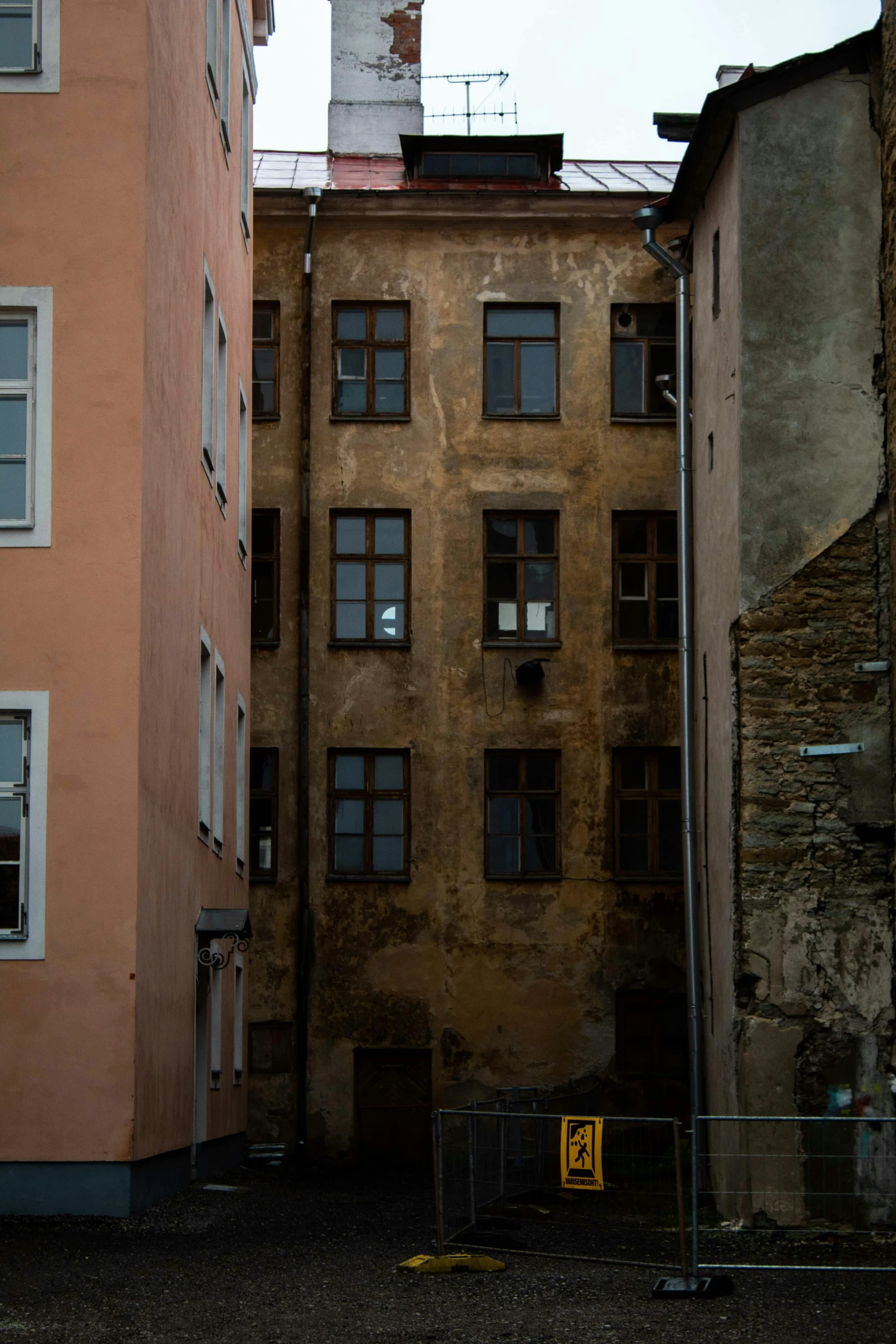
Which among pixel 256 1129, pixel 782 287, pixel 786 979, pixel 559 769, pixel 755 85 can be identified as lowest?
pixel 256 1129

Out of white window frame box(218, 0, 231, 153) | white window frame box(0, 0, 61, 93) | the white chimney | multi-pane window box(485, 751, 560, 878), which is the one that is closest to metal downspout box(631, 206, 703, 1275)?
white window frame box(218, 0, 231, 153)

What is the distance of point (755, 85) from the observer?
63.2 ft

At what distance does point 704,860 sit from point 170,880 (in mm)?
7454

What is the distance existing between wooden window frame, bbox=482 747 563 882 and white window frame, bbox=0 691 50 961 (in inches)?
564

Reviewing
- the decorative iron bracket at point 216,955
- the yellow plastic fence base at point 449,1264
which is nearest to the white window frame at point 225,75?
the decorative iron bracket at point 216,955

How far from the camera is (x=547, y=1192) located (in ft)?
51.8

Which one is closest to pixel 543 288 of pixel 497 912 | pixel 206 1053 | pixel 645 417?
pixel 645 417

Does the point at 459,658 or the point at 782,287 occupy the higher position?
the point at 782,287

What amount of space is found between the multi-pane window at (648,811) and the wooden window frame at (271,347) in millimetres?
7289

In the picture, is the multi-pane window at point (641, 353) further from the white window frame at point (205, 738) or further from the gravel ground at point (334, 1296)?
the gravel ground at point (334, 1296)

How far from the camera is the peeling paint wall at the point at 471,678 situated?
2755 centimetres

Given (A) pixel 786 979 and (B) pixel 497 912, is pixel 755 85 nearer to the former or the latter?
(A) pixel 786 979

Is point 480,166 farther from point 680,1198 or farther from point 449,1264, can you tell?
point 680,1198

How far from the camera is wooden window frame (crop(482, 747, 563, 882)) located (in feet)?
91.6
